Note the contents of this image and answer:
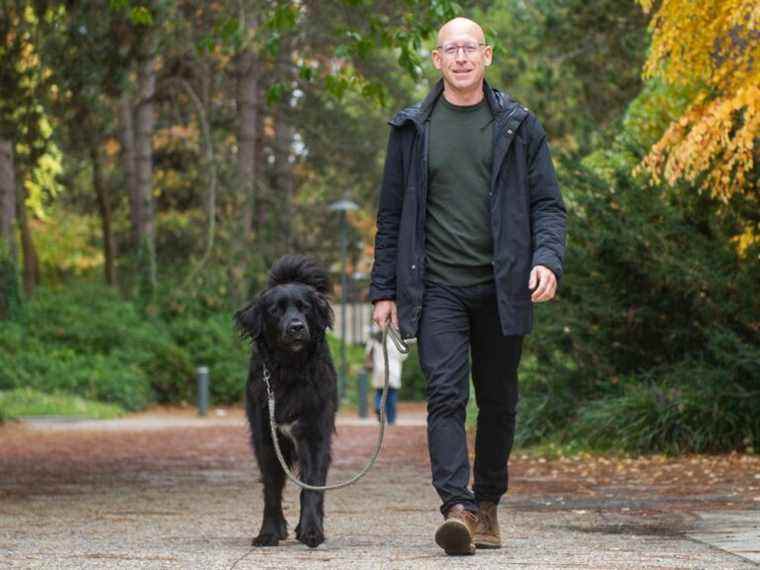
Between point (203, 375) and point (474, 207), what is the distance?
2267 centimetres

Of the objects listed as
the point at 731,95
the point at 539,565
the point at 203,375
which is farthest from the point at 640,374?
the point at 203,375

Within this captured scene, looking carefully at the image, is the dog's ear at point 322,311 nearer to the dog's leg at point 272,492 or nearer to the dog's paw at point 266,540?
the dog's leg at point 272,492

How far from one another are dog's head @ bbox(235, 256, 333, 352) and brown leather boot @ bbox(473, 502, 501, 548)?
1.23 metres

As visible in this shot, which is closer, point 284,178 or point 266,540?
point 266,540

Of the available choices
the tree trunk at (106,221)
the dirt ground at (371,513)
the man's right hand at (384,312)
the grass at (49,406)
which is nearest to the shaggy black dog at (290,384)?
the dirt ground at (371,513)

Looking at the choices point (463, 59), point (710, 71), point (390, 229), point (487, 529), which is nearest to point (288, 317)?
point (390, 229)

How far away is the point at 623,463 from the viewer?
41.5 ft

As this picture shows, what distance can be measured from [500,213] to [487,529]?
4.53 ft

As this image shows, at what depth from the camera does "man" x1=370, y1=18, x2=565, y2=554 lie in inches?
267

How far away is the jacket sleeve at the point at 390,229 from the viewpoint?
22.9 ft

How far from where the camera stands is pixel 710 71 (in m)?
11.7

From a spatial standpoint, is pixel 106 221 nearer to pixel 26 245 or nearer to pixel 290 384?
pixel 26 245

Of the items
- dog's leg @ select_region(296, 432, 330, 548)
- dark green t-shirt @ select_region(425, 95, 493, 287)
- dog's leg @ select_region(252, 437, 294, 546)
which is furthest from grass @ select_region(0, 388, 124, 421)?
dark green t-shirt @ select_region(425, 95, 493, 287)

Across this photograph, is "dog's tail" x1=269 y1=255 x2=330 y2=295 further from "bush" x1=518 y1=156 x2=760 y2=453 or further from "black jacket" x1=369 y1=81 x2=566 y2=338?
"bush" x1=518 y1=156 x2=760 y2=453
